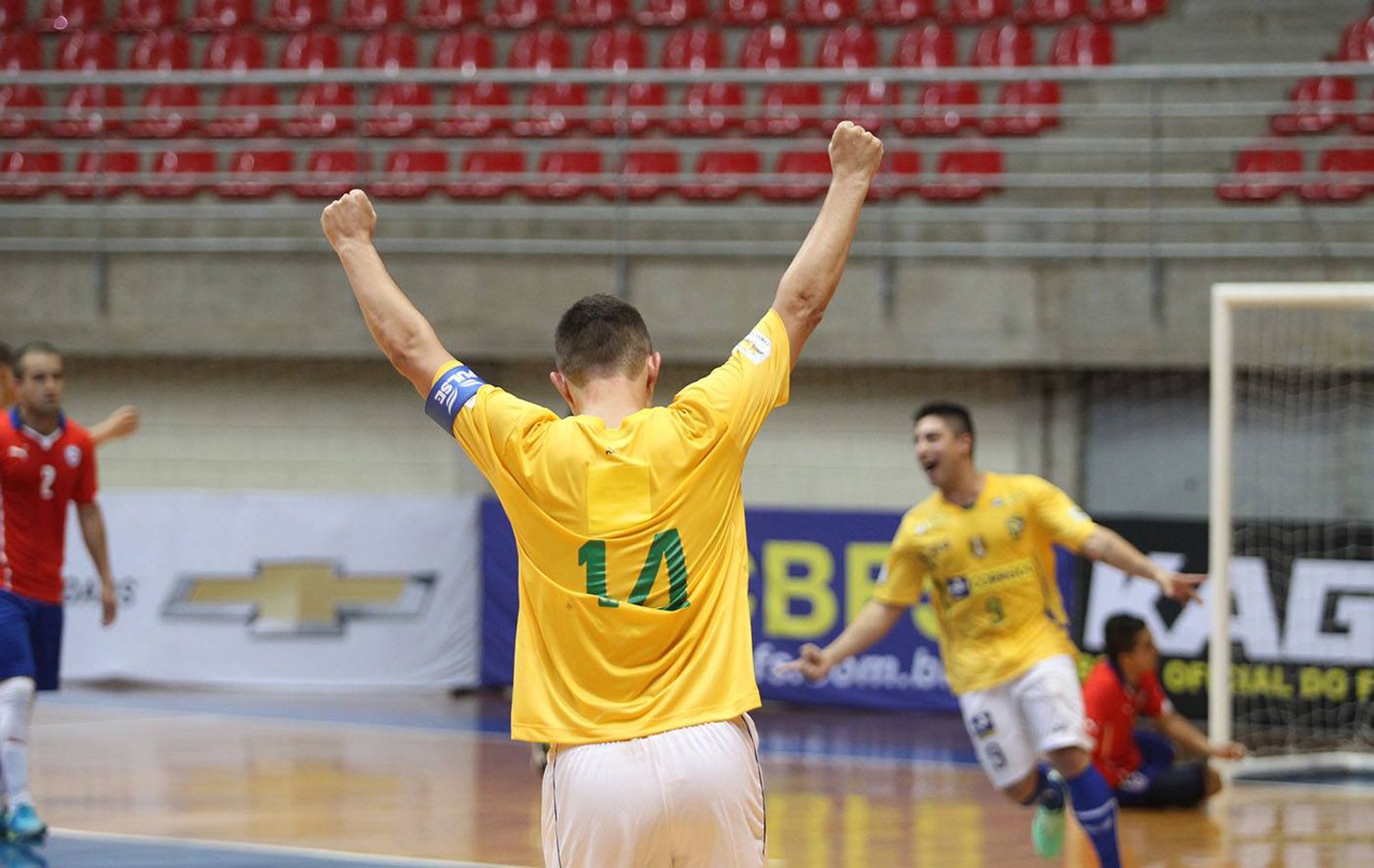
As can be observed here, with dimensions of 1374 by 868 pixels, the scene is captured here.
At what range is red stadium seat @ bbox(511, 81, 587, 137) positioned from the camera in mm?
16375

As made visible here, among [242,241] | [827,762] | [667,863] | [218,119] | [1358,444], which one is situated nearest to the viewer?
[667,863]

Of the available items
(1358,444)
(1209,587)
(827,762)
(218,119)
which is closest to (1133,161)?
(1358,444)

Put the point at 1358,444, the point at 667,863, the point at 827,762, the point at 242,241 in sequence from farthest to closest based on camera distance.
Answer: the point at 242,241
the point at 1358,444
the point at 827,762
the point at 667,863

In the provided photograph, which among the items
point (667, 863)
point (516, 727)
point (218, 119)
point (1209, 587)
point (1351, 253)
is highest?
point (218, 119)

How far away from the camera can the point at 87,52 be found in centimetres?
1889

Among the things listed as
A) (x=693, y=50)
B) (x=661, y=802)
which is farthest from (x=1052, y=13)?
(x=661, y=802)

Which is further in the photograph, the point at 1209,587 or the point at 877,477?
the point at 877,477

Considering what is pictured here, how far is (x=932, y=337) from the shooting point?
1496cm

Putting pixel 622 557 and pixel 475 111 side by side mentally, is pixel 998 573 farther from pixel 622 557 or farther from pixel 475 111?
pixel 475 111

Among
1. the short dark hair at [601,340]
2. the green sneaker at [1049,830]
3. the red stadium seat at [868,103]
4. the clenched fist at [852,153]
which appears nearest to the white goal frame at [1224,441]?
the green sneaker at [1049,830]

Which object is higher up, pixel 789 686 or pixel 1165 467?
pixel 1165 467

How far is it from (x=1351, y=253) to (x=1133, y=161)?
213 centimetres

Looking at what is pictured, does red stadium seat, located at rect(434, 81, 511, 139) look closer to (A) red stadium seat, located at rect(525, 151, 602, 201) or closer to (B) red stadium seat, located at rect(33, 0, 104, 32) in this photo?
(A) red stadium seat, located at rect(525, 151, 602, 201)

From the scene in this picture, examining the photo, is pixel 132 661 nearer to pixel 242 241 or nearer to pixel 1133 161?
pixel 242 241
